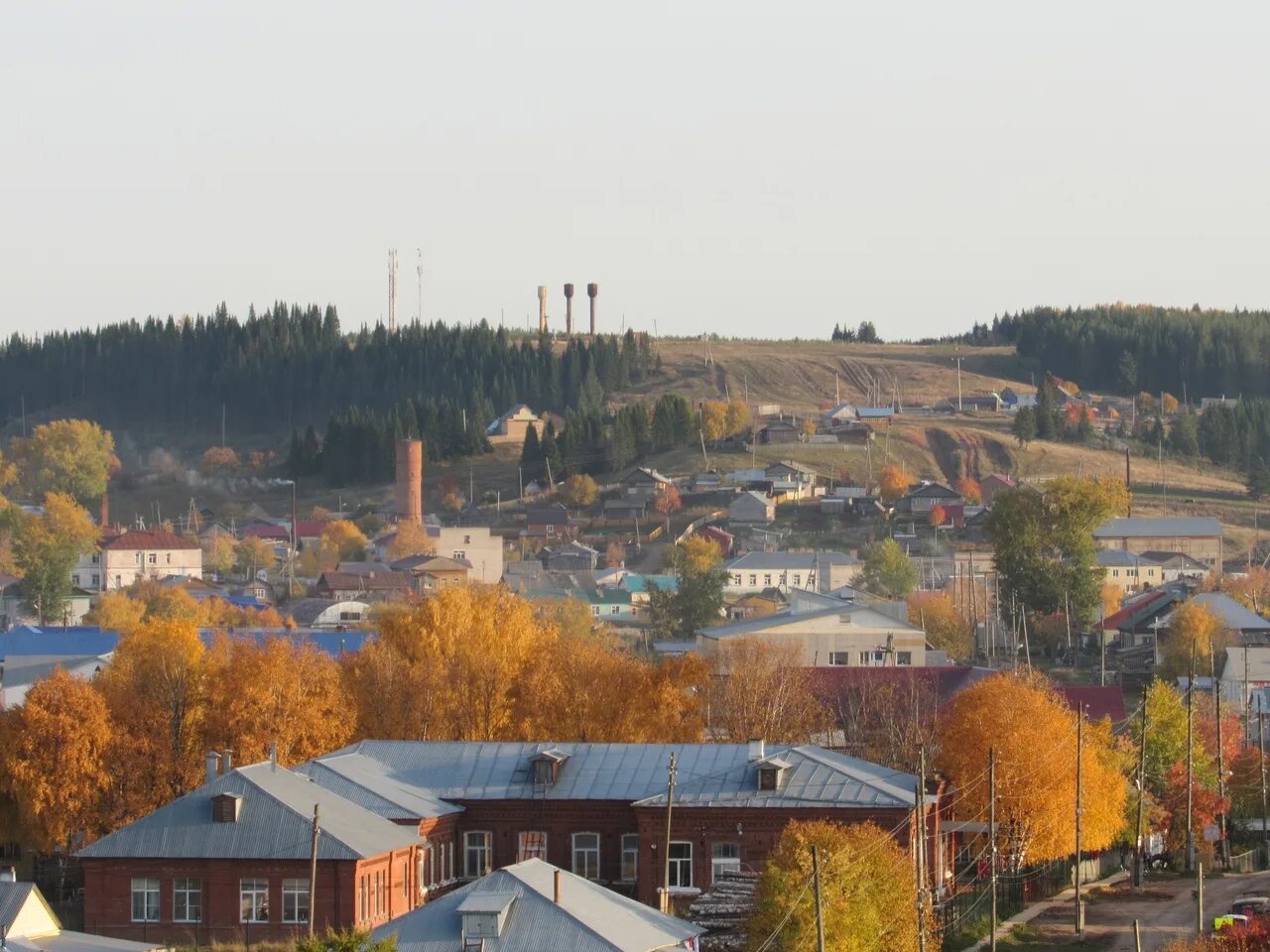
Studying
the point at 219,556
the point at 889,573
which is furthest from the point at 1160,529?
the point at 219,556

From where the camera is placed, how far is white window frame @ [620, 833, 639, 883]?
151 ft

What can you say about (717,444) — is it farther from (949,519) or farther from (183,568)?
(183,568)

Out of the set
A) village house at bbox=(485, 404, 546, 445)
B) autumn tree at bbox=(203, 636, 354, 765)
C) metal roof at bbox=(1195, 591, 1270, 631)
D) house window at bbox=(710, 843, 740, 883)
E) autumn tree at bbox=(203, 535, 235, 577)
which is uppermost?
village house at bbox=(485, 404, 546, 445)

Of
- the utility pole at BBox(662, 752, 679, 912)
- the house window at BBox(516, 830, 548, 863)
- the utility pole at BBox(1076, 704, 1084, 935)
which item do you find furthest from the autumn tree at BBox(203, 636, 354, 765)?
the utility pole at BBox(1076, 704, 1084, 935)

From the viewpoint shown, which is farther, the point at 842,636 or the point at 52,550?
the point at 52,550

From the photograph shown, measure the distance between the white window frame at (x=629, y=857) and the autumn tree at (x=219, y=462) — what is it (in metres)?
147

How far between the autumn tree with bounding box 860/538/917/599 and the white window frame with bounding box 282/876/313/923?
253ft

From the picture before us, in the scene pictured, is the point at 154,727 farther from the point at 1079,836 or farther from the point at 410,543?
the point at 410,543

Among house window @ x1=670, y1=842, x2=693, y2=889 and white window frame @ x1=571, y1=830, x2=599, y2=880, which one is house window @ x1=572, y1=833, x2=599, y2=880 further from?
house window @ x1=670, y1=842, x2=693, y2=889

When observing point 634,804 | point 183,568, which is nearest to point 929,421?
point 183,568

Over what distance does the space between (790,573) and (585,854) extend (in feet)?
261

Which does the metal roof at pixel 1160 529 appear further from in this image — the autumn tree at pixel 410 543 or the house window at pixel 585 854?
the house window at pixel 585 854

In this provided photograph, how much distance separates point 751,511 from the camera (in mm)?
145500

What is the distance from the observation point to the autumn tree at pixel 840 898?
36.9 metres
